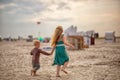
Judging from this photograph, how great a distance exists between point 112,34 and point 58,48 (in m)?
26.5

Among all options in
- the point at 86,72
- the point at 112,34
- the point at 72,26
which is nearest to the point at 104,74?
the point at 86,72

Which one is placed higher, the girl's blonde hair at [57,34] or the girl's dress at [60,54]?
the girl's blonde hair at [57,34]

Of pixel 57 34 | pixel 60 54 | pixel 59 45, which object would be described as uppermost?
pixel 57 34

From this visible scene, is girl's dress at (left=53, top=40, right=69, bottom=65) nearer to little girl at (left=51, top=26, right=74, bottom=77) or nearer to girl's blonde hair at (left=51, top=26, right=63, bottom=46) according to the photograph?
little girl at (left=51, top=26, right=74, bottom=77)

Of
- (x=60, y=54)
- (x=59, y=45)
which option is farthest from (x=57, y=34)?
(x=60, y=54)

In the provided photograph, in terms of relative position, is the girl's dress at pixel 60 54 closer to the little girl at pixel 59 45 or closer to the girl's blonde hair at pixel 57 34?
the little girl at pixel 59 45

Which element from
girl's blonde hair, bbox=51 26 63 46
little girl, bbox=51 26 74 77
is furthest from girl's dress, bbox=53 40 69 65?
girl's blonde hair, bbox=51 26 63 46

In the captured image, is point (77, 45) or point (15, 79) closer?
point (15, 79)

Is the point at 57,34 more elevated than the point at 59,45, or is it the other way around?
the point at 57,34

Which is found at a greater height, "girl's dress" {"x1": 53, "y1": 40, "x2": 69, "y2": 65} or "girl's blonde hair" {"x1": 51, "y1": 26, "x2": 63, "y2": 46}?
"girl's blonde hair" {"x1": 51, "y1": 26, "x2": 63, "y2": 46}

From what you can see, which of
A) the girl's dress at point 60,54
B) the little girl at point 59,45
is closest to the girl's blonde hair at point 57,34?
the little girl at point 59,45

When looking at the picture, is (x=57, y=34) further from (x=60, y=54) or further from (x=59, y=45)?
(x=60, y=54)

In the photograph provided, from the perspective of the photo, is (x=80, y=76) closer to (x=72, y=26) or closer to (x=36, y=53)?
(x=36, y=53)

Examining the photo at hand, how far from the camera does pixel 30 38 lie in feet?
168
